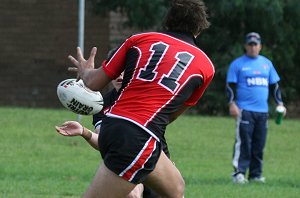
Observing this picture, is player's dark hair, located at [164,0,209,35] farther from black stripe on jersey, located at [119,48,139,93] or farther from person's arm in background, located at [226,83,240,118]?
person's arm in background, located at [226,83,240,118]

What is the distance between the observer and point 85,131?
23.4 ft

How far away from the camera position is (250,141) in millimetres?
13141

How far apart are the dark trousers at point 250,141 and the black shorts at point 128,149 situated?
6.84 metres

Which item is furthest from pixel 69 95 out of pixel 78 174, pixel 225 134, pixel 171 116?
pixel 225 134

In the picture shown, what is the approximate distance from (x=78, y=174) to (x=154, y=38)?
23.1ft

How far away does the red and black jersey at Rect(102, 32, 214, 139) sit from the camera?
20.7 ft

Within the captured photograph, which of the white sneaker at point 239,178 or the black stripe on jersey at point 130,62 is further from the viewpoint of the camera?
the white sneaker at point 239,178

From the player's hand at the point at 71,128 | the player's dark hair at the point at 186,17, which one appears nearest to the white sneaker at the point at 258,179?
the player's hand at the point at 71,128

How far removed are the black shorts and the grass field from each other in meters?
4.22

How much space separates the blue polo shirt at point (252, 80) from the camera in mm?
13219

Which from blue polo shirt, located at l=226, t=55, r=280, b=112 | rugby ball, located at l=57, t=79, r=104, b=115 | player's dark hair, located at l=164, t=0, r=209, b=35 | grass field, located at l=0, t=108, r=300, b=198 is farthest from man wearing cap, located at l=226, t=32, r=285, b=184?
player's dark hair, located at l=164, t=0, r=209, b=35

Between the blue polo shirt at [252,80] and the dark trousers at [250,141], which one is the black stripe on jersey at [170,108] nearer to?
the dark trousers at [250,141]

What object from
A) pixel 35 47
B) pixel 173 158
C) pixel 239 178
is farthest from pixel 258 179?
pixel 35 47

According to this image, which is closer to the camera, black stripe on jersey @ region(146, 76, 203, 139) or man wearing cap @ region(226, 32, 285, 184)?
black stripe on jersey @ region(146, 76, 203, 139)
